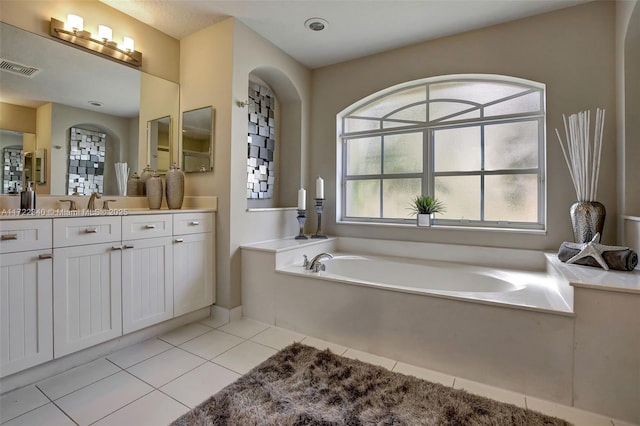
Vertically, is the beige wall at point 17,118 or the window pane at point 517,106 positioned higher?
the window pane at point 517,106

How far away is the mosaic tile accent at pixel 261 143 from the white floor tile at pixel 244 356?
59.5 inches

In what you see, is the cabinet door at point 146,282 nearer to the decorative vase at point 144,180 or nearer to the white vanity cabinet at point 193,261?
the white vanity cabinet at point 193,261

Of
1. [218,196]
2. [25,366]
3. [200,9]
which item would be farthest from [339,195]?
[25,366]

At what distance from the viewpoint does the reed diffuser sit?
6.40ft

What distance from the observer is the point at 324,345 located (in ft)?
6.61

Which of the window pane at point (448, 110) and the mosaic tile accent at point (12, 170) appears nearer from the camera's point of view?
the mosaic tile accent at point (12, 170)

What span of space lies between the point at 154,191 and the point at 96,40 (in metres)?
1.19

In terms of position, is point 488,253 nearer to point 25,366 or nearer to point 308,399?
point 308,399

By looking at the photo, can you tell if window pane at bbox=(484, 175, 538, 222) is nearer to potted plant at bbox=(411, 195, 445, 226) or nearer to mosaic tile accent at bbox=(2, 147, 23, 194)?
potted plant at bbox=(411, 195, 445, 226)

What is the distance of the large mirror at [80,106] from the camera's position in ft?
6.15

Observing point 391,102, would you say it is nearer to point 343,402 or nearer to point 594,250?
point 594,250

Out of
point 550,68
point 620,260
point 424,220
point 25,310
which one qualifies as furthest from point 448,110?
point 25,310

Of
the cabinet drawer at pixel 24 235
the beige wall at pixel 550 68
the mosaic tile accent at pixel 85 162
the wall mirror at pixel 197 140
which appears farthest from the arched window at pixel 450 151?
the cabinet drawer at pixel 24 235

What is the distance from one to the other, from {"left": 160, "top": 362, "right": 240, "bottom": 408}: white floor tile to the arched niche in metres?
1.78
